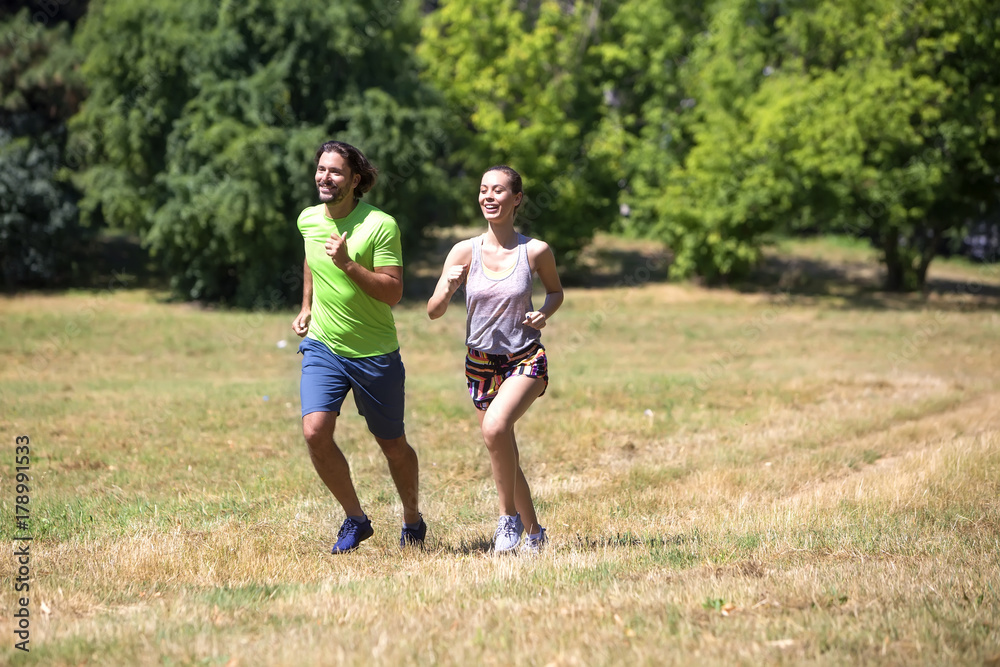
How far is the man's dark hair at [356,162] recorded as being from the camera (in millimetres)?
5441

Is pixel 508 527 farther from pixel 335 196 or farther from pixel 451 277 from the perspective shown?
pixel 335 196

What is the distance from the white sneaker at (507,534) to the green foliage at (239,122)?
58.2 feet

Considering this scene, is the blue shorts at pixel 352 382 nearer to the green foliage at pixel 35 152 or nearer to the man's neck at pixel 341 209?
the man's neck at pixel 341 209

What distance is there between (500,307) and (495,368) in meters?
0.38

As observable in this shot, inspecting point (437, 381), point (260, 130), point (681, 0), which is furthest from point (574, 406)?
point (681, 0)

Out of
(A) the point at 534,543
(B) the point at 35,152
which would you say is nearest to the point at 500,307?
(A) the point at 534,543

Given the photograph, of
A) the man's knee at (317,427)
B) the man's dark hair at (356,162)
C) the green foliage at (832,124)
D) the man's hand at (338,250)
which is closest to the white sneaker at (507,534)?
the man's knee at (317,427)

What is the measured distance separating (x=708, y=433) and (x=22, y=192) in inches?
835

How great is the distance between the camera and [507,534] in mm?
5648

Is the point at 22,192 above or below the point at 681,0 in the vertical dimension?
below

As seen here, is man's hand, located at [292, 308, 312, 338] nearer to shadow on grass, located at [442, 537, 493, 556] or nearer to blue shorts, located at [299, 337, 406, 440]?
blue shorts, located at [299, 337, 406, 440]

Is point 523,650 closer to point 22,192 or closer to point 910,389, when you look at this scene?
point 910,389

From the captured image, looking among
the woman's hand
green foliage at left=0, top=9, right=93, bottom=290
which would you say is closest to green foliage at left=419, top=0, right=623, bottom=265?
green foliage at left=0, top=9, right=93, bottom=290

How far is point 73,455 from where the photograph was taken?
8680 mm
